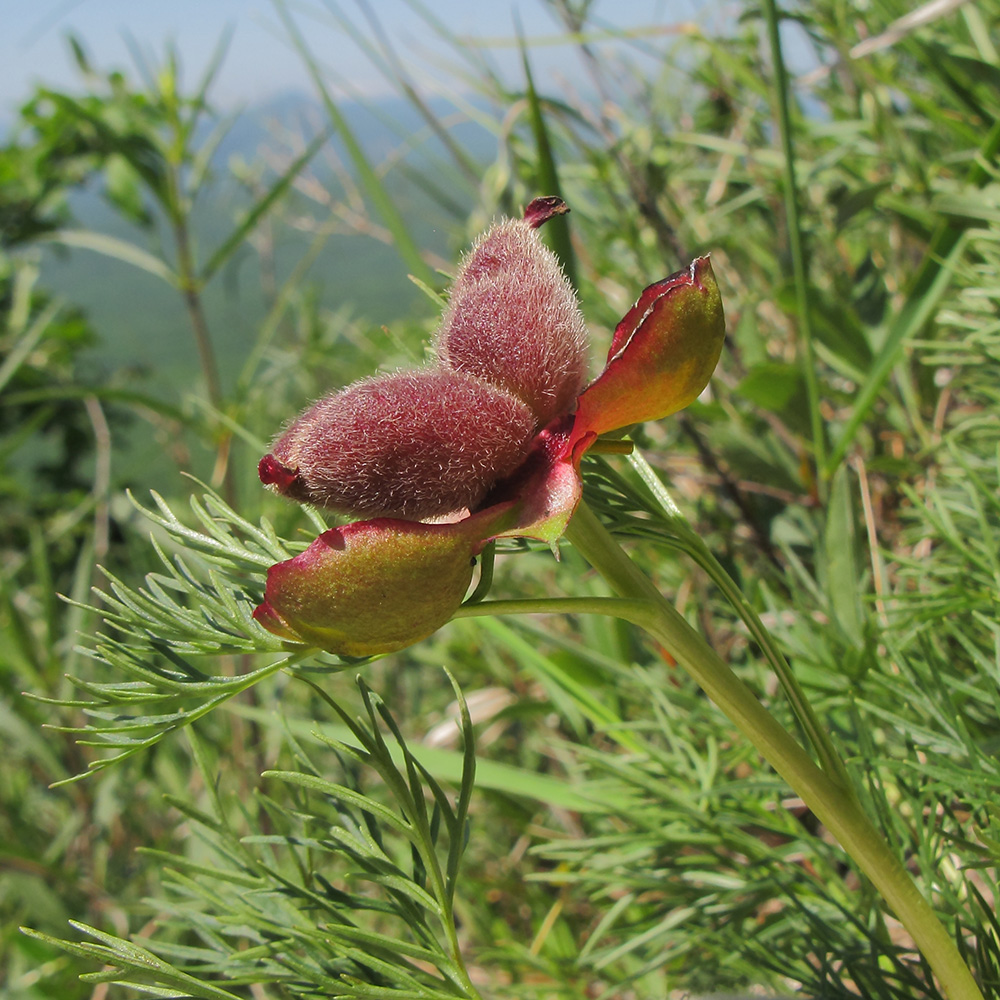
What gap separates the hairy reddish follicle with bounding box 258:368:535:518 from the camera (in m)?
0.39

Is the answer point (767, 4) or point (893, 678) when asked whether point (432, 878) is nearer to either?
point (893, 678)

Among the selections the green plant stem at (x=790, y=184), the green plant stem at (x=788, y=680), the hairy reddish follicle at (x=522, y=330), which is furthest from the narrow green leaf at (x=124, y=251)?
the green plant stem at (x=788, y=680)

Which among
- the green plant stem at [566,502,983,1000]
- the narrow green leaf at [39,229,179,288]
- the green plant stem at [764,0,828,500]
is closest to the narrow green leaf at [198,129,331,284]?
the narrow green leaf at [39,229,179,288]

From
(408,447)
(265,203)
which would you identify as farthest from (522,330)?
(265,203)

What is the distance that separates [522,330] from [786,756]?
0.76 feet

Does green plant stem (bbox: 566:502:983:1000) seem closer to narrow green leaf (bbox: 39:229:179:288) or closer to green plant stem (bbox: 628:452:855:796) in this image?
green plant stem (bbox: 628:452:855:796)

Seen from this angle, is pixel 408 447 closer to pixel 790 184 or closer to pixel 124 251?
pixel 790 184

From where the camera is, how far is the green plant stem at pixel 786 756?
0.40m

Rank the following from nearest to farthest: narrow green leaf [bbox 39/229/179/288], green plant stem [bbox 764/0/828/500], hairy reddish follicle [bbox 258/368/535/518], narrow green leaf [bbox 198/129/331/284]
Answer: hairy reddish follicle [bbox 258/368/535/518] < green plant stem [bbox 764/0/828/500] < narrow green leaf [bbox 198/129/331/284] < narrow green leaf [bbox 39/229/179/288]

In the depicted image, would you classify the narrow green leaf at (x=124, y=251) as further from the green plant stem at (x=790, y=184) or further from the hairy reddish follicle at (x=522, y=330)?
the hairy reddish follicle at (x=522, y=330)

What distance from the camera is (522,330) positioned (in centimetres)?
41

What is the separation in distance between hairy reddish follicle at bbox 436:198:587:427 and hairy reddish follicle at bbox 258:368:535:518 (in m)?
0.01

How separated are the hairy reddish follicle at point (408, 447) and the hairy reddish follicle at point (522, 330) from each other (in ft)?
0.05

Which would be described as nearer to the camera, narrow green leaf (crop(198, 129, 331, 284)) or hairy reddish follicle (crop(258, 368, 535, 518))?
hairy reddish follicle (crop(258, 368, 535, 518))
